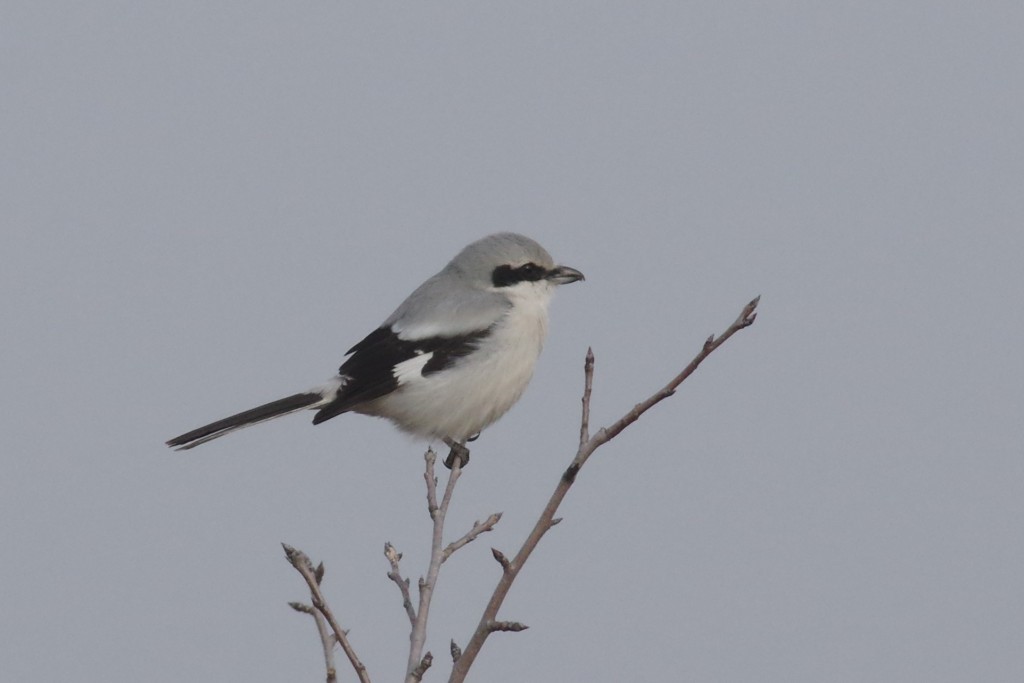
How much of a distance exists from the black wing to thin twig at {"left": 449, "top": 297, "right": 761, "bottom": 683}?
5.54 ft

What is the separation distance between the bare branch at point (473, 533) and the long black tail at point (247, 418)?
1.24 m

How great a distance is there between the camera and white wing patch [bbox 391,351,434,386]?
405 centimetres

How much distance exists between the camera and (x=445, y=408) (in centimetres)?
408

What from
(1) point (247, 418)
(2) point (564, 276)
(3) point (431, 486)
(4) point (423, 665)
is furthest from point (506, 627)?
(2) point (564, 276)

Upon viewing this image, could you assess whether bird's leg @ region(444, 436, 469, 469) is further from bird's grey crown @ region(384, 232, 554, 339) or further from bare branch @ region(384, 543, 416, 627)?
bare branch @ region(384, 543, 416, 627)

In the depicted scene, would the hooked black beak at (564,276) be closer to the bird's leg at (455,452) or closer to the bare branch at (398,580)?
the bird's leg at (455,452)

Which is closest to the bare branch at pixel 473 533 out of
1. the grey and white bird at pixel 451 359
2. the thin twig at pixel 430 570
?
the thin twig at pixel 430 570

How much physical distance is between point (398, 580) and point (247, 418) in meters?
1.37

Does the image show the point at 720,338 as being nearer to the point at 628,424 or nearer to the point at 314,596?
the point at 628,424

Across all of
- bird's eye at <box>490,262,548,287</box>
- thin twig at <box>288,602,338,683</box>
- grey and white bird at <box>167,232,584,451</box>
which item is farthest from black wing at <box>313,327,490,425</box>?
thin twig at <box>288,602,338,683</box>

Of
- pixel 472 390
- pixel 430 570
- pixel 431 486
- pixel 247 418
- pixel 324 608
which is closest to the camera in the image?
pixel 324 608

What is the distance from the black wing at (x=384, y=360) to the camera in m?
3.99

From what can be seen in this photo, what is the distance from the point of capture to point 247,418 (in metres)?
3.83

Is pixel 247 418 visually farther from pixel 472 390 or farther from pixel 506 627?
pixel 506 627
